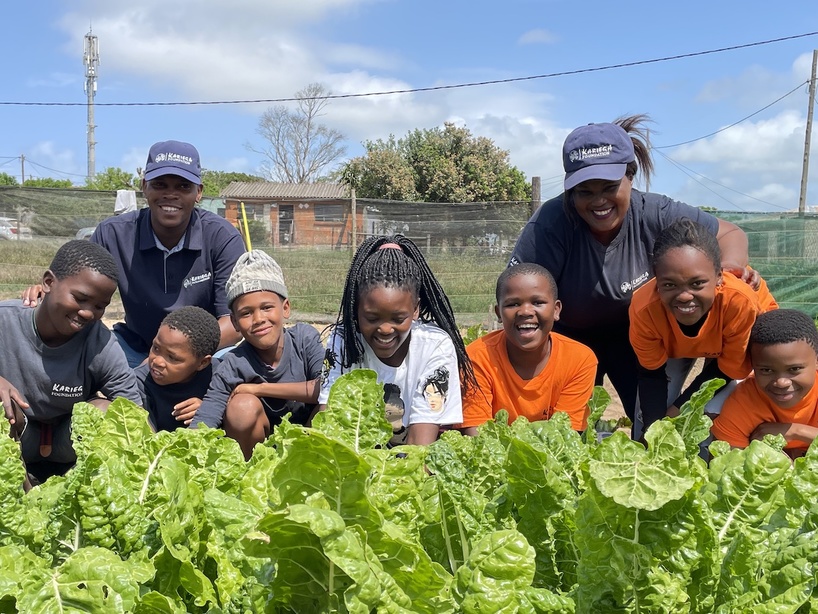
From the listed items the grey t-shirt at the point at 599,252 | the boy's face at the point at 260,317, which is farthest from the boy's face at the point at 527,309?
the boy's face at the point at 260,317

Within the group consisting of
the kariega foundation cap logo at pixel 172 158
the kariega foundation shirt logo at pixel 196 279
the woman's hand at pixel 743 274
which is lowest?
the kariega foundation shirt logo at pixel 196 279

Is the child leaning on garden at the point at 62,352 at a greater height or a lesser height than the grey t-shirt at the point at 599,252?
lesser

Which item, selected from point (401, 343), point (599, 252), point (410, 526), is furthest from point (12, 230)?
point (410, 526)

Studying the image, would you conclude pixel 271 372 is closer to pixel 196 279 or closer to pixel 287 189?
pixel 196 279

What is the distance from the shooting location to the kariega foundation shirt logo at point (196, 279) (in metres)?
4.45

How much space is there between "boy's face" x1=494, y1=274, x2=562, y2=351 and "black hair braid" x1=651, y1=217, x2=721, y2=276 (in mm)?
520

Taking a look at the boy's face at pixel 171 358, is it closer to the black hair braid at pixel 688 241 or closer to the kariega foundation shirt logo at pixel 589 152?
the kariega foundation shirt logo at pixel 589 152

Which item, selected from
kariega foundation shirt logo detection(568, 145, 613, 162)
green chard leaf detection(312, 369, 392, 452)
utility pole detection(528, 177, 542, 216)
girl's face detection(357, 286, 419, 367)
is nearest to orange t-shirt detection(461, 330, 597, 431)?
girl's face detection(357, 286, 419, 367)

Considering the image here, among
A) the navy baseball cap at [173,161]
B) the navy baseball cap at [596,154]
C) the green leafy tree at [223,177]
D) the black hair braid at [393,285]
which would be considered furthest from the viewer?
the green leafy tree at [223,177]

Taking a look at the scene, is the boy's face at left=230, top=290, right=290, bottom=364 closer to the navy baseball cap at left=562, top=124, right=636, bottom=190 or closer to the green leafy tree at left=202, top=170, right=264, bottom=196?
the navy baseball cap at left=562, top=124, right=636, bottom=190

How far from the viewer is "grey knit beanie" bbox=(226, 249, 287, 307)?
388 centimetres

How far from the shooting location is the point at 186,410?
3.83m

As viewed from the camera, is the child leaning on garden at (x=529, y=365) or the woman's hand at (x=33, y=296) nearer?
the child leaning on garden at (x=529, y=365)

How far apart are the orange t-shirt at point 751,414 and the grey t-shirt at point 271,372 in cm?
209
